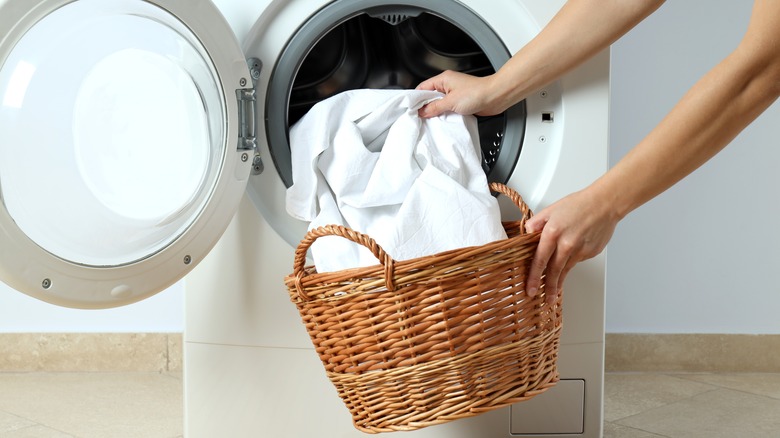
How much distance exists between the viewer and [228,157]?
3.59 ft

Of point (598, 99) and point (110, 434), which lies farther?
point (110, 434)

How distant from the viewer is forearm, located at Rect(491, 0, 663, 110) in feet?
3.62

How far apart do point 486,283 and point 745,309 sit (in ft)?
3.71

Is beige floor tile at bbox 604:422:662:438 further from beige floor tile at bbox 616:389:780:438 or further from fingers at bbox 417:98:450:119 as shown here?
fingers at bbox 417:98:450:119

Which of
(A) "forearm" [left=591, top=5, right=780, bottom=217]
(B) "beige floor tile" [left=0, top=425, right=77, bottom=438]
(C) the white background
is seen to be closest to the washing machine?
(A) "forearm" [left=591, top=5, right=780, bottom=217]

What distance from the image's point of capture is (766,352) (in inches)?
70.8

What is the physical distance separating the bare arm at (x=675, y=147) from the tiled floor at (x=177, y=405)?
0.66m

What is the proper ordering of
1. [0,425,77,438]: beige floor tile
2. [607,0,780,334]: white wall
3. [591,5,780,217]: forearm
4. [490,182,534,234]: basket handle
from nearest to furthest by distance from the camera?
[591,5,780,217]: forearm < [490,182,534,234]: basket handle < [0,425,77,438]: beige floor tile < [607,0,780,334]: white wall

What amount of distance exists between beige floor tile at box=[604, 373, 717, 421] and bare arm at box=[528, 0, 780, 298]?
0.73 meters

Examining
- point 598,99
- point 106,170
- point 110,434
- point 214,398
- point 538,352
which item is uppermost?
point 598,99

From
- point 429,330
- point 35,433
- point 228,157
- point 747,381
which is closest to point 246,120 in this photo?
point 228,157

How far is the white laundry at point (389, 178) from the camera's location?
39.6 inches

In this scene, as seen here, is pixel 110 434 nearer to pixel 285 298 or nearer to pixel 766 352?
pixel 285 298

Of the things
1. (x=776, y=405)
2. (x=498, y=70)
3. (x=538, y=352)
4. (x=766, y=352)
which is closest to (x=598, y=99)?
(x=498, y=70)
